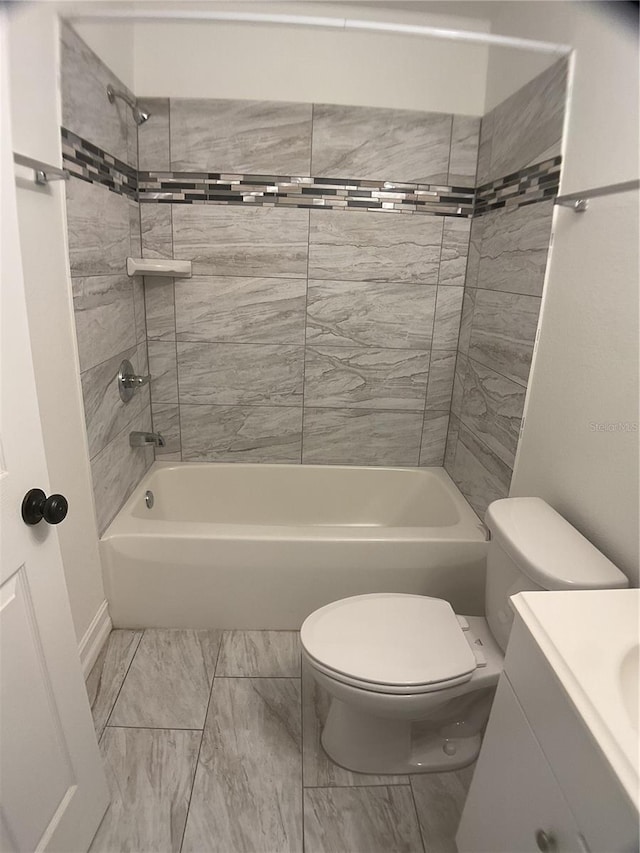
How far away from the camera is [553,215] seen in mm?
1453

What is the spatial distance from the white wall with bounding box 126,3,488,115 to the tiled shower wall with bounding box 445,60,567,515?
243mm

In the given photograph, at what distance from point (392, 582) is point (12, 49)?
1.94 metres

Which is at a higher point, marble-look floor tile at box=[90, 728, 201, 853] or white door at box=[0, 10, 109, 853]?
white door at box=[0, 10, 109, 853]

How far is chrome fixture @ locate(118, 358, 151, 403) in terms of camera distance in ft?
6.33

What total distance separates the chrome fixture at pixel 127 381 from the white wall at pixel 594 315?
150 cm

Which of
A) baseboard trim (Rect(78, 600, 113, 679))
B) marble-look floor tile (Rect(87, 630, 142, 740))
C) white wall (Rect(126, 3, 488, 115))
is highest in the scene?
white wall (Rect(126, 3, 488, 115))

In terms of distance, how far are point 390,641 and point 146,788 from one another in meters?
0.78

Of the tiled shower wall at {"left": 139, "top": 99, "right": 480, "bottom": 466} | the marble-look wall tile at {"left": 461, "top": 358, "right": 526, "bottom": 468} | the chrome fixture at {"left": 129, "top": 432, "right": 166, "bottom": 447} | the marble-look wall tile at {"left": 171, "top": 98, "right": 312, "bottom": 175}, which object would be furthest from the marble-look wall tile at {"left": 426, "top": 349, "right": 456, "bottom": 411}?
the chrome fixture at {"left": 129, "top": 432, "right": 166, "bottom": 447}

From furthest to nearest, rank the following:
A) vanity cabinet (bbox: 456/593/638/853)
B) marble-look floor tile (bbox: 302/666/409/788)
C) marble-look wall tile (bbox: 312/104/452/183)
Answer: marble-look wall tile (bbox: 312/104/452/183), marble-look floor tile (bbox: 302/666/409/788), vanity cabinet (bbox: 456/593/638/853)

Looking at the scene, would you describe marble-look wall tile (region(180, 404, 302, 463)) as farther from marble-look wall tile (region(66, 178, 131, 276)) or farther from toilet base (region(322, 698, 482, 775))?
toilet base (region(322, 698, 482, 775))

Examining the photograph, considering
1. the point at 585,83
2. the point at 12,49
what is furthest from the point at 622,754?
the point at 12,49

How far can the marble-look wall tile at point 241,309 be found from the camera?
218cm

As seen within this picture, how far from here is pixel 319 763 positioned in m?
1.41

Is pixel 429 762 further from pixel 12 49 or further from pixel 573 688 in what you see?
pixel 12 49
